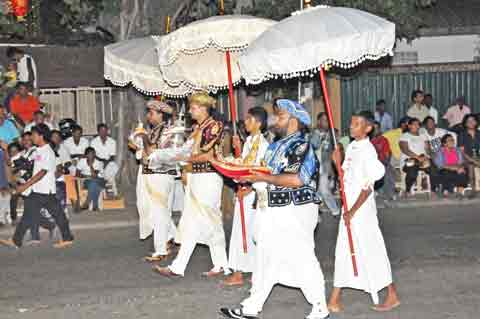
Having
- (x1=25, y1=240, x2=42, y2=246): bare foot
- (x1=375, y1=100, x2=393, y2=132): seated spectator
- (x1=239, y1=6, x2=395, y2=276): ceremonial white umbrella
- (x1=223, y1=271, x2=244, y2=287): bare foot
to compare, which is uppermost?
(x1=239, y1=6, x2=395, y2=276): ceremonial white umbrella

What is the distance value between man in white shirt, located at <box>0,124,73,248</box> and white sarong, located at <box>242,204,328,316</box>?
5.00 meters

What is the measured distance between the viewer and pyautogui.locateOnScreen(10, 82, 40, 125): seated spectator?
18109mm

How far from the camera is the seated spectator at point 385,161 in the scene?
16578mm

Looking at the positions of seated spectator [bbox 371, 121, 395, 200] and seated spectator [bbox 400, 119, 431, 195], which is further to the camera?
seated spectator [bbox 400, 119, 431, 195]

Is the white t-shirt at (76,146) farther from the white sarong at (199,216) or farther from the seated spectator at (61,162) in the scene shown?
the white sarong at (199,216)

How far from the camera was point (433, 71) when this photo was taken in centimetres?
2073

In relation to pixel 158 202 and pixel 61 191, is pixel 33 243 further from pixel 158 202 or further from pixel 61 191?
pixel 158 202

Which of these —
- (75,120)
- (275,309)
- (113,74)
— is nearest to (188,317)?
(275,309)

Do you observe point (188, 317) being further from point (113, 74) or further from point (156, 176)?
point (113, 74)

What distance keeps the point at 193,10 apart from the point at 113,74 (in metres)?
8.16

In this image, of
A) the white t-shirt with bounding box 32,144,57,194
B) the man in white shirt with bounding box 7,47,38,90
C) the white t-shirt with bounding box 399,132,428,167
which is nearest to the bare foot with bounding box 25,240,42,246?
the white t-shirt with bounding box 32,144,57,194

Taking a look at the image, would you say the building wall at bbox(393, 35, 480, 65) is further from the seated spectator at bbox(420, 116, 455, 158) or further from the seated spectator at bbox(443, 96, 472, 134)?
the seated spectator at bbox(420, 116, 455, 158)

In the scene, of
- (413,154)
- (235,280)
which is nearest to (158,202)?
(235,280)

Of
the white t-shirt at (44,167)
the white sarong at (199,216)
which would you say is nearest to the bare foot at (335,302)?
the white sarong at (199,216)
